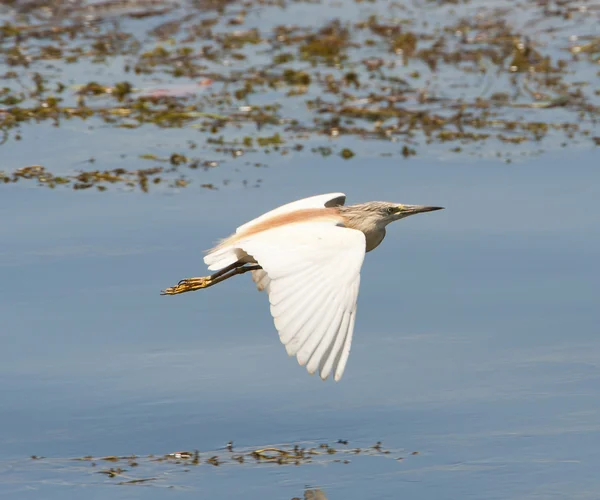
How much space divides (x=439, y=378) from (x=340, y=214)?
923 mm

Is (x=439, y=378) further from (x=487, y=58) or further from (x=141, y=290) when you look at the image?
(x=487, y=58)

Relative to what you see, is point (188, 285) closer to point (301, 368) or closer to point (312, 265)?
point (301, 368)

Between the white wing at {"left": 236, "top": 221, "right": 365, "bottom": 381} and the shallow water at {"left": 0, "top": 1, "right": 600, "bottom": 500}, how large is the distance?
34.0 inches

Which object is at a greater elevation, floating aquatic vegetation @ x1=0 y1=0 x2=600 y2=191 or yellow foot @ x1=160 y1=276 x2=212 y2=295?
floating aquatic vegetation @ x1=0 y1=0 x2=600 y2=191

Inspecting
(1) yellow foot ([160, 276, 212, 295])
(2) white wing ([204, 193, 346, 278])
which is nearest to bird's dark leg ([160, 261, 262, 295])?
(1) yellow foot ([160, 276, 212, 295])

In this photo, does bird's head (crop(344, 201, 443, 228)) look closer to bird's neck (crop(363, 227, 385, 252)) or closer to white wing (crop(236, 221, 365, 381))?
bird's neck (crop(363, 227, 385, 252))

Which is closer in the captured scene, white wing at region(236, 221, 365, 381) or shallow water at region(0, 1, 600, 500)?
white wing at region(236, 221, 365, 381)

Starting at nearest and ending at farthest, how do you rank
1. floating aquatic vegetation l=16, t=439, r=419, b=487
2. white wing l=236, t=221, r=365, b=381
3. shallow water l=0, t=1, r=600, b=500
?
white wing l=236, t=221, r=365, b=381, floating aquatic vegetation l=16, t=439, r=419, b=487, shallow water l=0, t=1, r=600, b=500

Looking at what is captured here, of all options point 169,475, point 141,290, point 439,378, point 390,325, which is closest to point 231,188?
point 141,290

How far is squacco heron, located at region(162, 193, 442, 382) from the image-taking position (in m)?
4.82

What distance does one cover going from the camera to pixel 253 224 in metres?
6.31

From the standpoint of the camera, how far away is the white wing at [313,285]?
4785mm

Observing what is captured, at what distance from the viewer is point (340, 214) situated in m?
6.46

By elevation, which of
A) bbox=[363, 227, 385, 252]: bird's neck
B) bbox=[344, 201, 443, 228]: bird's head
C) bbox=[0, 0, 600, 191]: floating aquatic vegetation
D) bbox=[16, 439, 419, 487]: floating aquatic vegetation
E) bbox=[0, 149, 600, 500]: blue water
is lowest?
bbox=[16, 439, 419, 487]: floating aquatic vegetation
